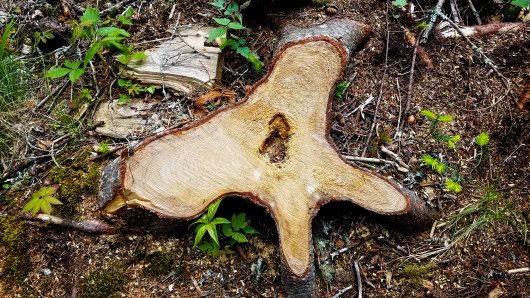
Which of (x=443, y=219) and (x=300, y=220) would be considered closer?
(x=300, y=220)

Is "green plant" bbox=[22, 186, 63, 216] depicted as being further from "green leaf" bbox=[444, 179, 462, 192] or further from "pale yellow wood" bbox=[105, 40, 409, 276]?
"green leaf" bbox=[444, 179, 462, 192]

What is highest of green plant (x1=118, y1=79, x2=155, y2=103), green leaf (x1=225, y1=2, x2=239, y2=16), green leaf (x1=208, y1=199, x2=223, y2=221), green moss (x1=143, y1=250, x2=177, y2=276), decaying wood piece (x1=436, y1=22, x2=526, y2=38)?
green leaf (x1=225, y1=2, x2=239, y2=16)

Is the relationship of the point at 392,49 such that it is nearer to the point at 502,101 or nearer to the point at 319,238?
the point at 502,101

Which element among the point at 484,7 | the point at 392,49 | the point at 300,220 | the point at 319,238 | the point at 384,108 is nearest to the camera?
the point at 300,220

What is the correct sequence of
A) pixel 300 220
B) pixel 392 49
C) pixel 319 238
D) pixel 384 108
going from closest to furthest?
pixel 300 220 < pixel 319 238 < pixel 384 108 < pixel 392 49

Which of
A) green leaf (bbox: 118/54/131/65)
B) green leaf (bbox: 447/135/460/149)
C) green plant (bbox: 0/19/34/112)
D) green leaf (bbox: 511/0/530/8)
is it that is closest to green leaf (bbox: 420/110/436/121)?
green leaf (bbox: 447/135/460/149)

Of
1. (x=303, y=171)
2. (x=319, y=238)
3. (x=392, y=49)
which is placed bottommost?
(x=319, y=238)

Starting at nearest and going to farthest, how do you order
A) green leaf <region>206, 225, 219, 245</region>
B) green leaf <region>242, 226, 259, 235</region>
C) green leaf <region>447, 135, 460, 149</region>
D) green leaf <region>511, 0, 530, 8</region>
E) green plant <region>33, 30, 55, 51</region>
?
green leaf <region>206, 225, 219, 245</region> → green leaf <region>242, 226, 259, 235</region> → green leaf <region>447, 135, 460, 149</region> → green leaf <region>511, 0, 530, 8</region> → green plant <region>33, 30, 55, 51</region>

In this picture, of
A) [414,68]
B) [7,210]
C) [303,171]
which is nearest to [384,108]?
[414,68]

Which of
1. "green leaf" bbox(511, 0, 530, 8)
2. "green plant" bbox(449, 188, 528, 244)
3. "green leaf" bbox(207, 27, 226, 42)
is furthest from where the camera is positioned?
"green leaf" bbox(511, 0, 530, 8)
